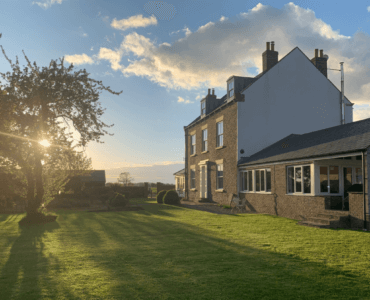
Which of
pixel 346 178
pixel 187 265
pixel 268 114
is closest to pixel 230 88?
pixel 268 114

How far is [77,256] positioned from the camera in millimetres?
7656

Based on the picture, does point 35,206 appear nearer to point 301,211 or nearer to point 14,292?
point 14,292

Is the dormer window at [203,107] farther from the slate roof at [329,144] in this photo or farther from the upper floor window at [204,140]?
the slate roof at [329,144]

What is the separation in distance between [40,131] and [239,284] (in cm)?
1331

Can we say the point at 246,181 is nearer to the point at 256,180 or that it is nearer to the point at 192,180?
the point at 256,180

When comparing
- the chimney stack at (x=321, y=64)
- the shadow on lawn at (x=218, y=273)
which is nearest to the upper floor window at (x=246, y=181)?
the chimney stack at (x=321, y=64)

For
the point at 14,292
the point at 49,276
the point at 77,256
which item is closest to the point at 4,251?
the point at 77,256

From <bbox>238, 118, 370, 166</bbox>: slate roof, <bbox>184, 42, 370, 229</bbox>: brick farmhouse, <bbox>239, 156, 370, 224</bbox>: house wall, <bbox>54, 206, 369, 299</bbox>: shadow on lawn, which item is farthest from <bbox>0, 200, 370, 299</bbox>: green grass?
<bbox>184, 42, 370, 229</bbox>: brick farmhouse

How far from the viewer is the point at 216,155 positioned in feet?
87.1

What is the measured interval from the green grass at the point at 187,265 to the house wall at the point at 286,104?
12314 mm

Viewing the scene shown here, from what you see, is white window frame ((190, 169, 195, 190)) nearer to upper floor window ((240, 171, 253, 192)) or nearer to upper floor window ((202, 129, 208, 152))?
upper floor window ((202, 129, 208, 152))

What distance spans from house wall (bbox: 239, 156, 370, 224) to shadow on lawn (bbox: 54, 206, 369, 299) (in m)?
7.04

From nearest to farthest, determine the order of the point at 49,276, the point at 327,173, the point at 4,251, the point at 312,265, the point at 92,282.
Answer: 1. the point at 92,282
2. the point at 49,276
3. the point at 312,265
4. the point at 4,251
5. the point at 327,173

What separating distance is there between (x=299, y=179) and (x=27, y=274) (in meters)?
13.5
